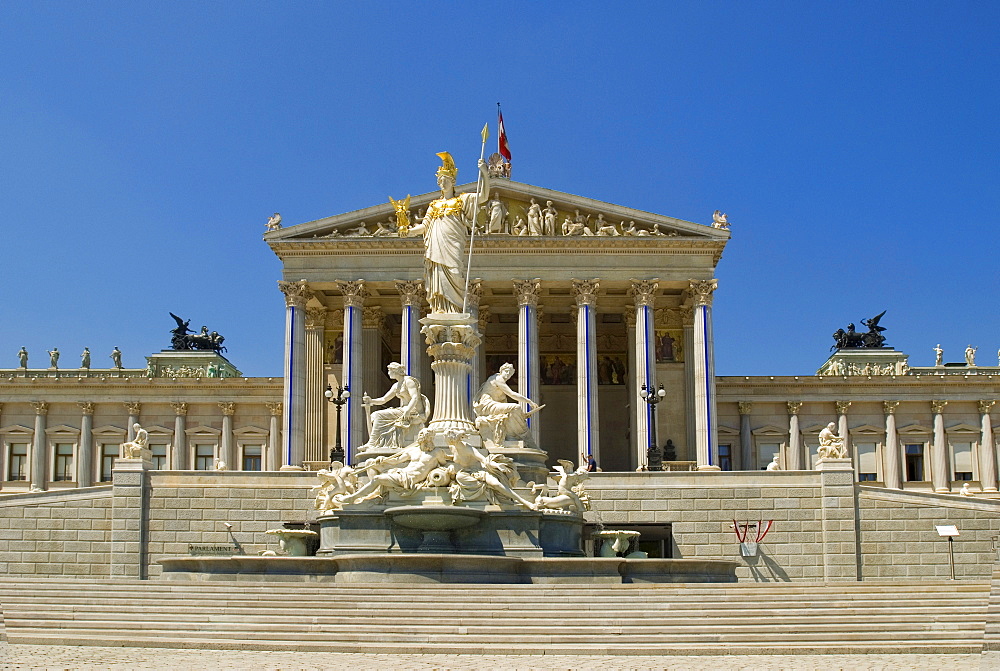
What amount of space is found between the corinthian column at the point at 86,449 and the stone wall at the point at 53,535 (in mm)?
24601

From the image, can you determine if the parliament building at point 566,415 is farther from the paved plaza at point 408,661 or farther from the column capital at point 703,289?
the paved plaza at point 408,661

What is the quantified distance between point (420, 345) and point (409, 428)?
29.3m

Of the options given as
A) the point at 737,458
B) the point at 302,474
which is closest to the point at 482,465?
the point at 302,474

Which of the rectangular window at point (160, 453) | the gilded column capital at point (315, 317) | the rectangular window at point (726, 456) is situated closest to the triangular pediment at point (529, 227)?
the gilded column capital at point (315, 317)

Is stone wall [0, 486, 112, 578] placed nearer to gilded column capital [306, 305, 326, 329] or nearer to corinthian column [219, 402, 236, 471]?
gilded column capital [306, 305, 326, 329]

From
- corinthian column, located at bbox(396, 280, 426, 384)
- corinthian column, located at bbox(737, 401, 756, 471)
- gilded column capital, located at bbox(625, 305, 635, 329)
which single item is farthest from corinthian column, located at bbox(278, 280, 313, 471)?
corinthian column, located at bbox(737, 401, 756, 471)

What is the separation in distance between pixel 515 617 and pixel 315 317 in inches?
1714

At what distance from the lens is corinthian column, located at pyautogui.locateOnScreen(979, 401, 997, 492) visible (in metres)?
65.1

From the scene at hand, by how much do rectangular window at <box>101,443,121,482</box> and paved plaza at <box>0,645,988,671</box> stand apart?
50196mm

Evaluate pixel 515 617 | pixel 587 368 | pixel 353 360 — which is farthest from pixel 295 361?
pixel 515 617

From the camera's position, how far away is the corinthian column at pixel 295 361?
2258 inches

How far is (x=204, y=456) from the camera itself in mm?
67250

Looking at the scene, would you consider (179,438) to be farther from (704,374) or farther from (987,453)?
(987,453)

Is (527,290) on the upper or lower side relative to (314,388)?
upper
